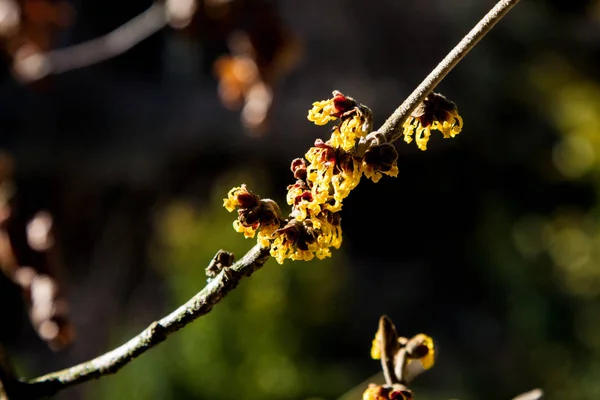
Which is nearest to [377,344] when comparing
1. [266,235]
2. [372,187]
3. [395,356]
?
[395,356]

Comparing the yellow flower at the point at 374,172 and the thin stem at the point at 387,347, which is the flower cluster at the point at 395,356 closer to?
the thin stem at the point at 387,347

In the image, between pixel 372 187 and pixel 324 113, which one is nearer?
pixel 324 113

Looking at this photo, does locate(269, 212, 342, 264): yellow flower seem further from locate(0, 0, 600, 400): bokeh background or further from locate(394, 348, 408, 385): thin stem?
locate(0, 0, 600, 400): bokeh background

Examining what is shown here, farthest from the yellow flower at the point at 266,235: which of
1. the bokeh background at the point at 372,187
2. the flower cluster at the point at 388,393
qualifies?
the bokeh background at the point at 372,187

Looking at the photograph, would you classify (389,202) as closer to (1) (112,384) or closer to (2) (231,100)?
(1) (112,384)

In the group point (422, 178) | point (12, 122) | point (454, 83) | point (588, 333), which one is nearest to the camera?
point (588, 333)

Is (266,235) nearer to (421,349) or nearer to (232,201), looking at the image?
(232,201)

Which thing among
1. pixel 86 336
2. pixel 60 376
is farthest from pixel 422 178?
pixel 60 376
